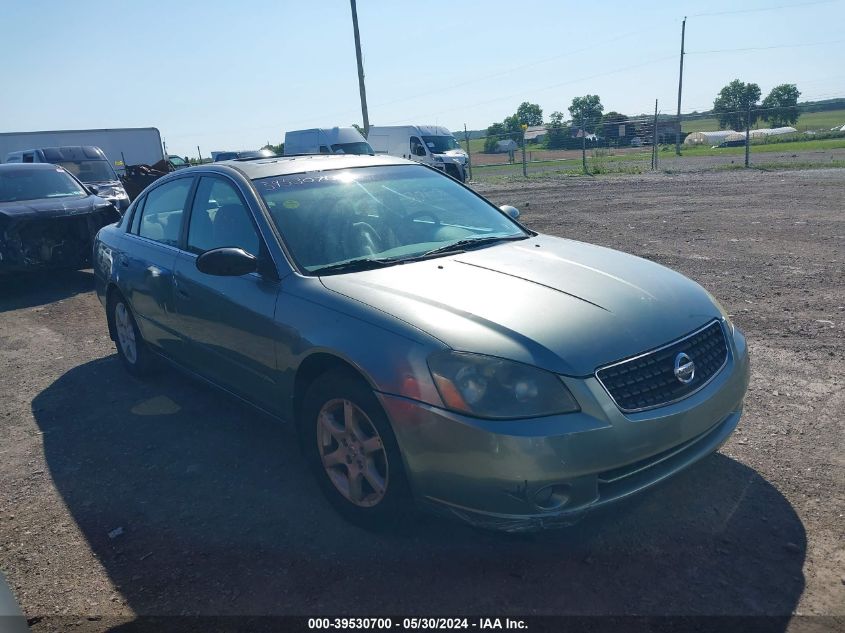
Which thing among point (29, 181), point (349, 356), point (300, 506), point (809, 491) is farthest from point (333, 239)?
point (29, 181)

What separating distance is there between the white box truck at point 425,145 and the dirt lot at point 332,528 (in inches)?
799

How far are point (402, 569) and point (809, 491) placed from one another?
198cm

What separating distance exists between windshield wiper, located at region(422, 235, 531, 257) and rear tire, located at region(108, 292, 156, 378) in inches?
104

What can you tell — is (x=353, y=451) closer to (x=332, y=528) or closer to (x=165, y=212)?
(x=332, y=528)

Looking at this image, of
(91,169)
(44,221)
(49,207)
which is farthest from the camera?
(91,169)

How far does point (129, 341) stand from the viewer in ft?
18.0

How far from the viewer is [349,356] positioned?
2.98 meters

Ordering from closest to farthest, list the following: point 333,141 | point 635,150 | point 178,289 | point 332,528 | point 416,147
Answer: point 332,528 → point 178,289 → point 333,141 → point 416,147 → point 635,150

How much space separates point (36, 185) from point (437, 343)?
9679 mm

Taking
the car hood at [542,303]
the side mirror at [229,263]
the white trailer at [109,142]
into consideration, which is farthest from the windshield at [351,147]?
the car hood at [542,303]

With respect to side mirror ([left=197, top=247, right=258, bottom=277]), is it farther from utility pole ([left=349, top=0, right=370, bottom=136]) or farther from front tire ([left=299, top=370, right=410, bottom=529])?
utility pole ([left=349, top=0, right=370, bottom=136])

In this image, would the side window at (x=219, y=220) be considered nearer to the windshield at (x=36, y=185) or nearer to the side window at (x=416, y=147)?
the windshield at (x=36, y=185)

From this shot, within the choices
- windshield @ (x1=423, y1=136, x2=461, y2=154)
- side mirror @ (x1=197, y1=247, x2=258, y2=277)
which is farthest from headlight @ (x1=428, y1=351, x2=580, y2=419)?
windshield @ (x1=423, y1=136, x2=461, y2=154)

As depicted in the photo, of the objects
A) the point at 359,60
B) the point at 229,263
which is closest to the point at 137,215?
the point at 229,263
